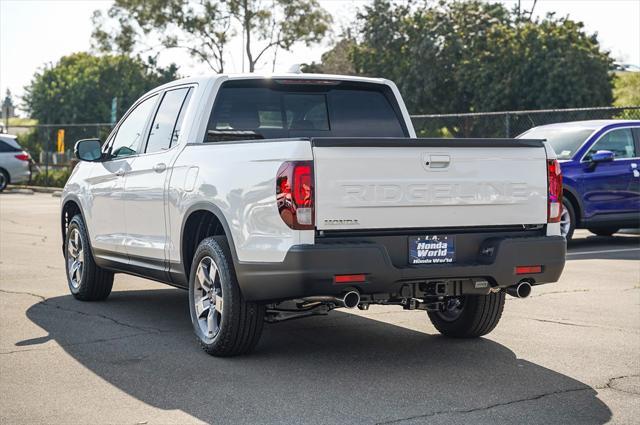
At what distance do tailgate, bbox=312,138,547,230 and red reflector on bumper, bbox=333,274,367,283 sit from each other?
0.29m

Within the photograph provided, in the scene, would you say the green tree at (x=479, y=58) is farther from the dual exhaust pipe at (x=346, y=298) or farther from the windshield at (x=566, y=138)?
the dual exhaust pipe at (x=346, y=298)

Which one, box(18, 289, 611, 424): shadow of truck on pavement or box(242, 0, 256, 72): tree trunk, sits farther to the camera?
box(242, 0, 256, 72): tree trunk

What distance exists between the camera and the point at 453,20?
5441cm

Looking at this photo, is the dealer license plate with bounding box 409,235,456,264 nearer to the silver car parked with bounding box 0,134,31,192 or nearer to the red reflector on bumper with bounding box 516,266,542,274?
the red reflector on bumper with bounding box 516,266,542,274

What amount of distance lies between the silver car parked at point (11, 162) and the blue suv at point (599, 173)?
2119cm

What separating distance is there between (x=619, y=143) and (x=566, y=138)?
2.67 ft

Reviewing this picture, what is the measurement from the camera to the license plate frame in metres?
6.46

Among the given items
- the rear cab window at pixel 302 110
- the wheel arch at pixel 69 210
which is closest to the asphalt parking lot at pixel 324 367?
the wheel arch at pixel 69 210

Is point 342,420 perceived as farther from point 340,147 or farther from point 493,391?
point 340,147

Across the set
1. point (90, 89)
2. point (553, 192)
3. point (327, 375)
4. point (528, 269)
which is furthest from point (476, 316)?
point (90, 89)

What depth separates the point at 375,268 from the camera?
625 cm

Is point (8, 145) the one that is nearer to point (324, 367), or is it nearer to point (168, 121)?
point (168, 121)

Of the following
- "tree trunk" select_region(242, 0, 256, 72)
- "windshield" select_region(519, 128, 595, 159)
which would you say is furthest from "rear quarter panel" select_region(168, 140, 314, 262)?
"tree trunk" select_region(242, 0, 256, 72)

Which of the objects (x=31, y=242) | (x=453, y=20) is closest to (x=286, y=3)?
(x=453, y=20)
